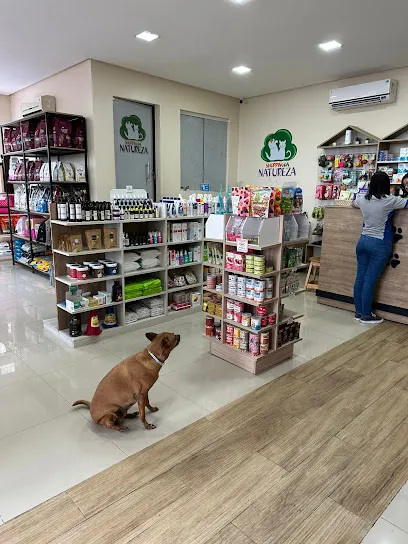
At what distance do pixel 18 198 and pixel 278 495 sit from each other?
6.75 meters

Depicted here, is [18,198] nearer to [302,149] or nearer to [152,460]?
[302,149]

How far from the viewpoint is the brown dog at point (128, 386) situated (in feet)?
7.78

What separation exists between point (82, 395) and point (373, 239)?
11.3ft

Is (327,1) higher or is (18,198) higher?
(327,1)

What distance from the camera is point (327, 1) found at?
3678 mm

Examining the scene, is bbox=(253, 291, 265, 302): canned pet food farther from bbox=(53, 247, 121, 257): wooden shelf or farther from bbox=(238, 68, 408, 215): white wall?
bbox=(238, 68, 408, 215): white wall

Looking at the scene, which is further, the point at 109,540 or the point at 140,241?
the point at 140,241

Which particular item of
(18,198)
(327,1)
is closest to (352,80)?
(327,1)

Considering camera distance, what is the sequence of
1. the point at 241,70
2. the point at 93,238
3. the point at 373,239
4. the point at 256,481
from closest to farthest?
the point at 256,481 < the point at 93,238 < the point at 373,239 < the point at 241,70

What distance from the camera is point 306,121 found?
6836mm

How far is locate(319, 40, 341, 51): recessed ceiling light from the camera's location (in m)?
4.77

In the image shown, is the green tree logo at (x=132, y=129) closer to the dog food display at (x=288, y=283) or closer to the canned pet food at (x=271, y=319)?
the dog food display at (x=288, y=283)

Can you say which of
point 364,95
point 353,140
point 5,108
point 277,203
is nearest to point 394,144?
point 353,140

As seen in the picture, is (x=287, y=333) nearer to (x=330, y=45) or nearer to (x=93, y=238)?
(x=93, y=238)
